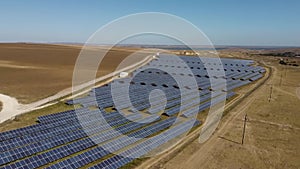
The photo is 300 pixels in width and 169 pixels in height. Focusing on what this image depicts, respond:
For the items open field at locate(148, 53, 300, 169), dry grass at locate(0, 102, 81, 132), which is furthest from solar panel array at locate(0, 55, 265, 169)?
open field at locate(148, 53, 300, 169)

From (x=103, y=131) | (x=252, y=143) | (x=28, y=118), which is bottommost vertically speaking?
(x=252, y=143)

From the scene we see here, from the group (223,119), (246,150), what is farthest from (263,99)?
(246,150)

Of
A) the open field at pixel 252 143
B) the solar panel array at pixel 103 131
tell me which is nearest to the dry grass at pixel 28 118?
the solar panel array at pixel 103 131

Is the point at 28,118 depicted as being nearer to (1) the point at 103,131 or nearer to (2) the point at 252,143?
(1) the point at 103,131

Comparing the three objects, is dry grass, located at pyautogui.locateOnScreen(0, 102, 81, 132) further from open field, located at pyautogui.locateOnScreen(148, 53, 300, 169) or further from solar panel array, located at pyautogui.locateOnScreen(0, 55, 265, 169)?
open field, located at pyautogui.locateOnScreen(148, 53, 300, 169)

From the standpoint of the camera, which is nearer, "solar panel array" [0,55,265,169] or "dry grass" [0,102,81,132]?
"solar panel array" [0,55,265,169]

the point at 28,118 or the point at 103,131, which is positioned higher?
the point at 28,118

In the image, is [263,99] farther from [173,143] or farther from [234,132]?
[173,143]

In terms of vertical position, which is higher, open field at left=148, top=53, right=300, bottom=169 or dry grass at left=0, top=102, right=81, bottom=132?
dry grass at left=0, top=102, right=81, bottom=132

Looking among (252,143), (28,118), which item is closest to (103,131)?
(28,118)
